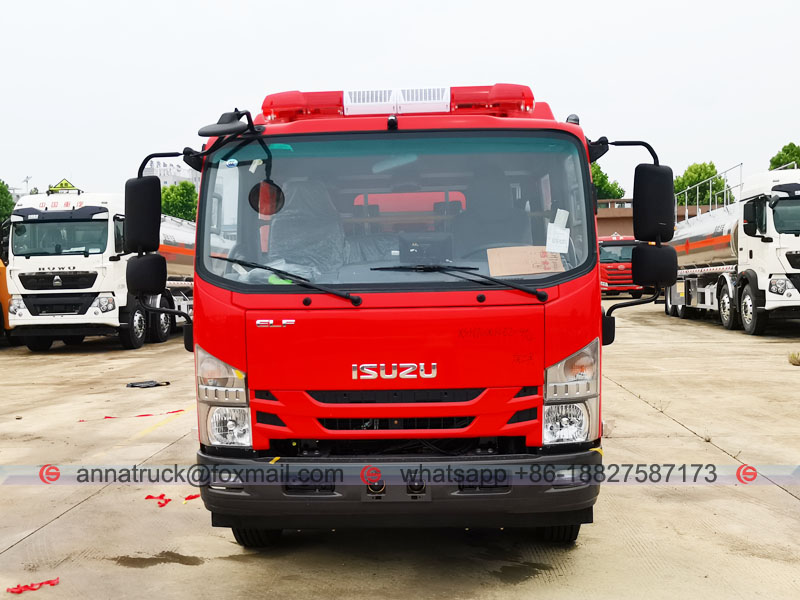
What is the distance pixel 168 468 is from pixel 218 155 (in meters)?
3.23

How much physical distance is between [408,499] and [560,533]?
114 cm

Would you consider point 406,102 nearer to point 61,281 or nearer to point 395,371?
point 395,371

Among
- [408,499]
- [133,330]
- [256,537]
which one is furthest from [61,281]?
[408,499]

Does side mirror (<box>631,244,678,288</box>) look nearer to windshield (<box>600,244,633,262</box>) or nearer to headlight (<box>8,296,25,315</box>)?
headlight (<box>8,296,25,315</box>)

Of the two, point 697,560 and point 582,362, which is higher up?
point 582,362

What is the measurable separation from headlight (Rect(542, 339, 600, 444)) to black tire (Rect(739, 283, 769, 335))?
1468cm

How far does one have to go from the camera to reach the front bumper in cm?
400

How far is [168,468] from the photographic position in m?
6.85

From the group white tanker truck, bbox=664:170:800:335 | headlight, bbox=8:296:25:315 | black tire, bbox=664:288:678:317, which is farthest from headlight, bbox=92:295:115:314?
black tire, bbox=664:288:678:317

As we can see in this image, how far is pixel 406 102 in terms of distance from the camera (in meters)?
4.77

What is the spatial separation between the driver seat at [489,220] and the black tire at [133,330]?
46.9 ft

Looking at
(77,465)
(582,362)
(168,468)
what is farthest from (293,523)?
(77,465)

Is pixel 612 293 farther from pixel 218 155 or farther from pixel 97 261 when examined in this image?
pixel 218 155

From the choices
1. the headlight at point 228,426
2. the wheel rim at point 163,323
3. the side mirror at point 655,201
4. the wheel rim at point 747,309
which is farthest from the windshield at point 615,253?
the headlight at point 228,426
